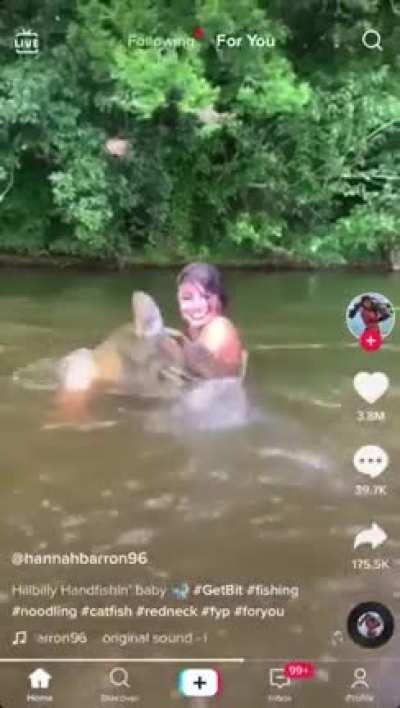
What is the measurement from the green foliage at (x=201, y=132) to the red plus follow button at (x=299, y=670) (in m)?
0.39

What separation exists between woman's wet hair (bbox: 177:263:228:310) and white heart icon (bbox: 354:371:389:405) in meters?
0.14

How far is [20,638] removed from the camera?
0.81m

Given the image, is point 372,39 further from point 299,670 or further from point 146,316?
point 299,670

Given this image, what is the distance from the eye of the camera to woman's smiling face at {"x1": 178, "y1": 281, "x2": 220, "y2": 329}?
809 millimetres

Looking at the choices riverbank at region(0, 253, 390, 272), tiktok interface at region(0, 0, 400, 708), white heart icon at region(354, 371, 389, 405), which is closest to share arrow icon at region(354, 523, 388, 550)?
tiktok interface at region(0, 0, 400, 708)

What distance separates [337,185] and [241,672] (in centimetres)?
47

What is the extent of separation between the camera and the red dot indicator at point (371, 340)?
2.60 ft

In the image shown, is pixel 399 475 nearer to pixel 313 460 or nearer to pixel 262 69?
pixel 313 460

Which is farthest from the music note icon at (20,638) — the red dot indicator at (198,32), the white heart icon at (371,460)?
the red dot indicator at (198,32)

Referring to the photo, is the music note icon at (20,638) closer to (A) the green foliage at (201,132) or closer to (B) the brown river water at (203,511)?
(B) the brown river water at (203,511)

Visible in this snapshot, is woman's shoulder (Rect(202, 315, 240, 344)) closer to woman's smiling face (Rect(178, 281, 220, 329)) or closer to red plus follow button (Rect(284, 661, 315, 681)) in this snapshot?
woman's smiling face (Rect(178, 281, 220, 329))

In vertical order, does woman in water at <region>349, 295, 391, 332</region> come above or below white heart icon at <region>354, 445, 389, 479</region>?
above

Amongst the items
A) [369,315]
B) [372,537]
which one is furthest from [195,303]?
[372,537]

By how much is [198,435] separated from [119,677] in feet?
0.80
